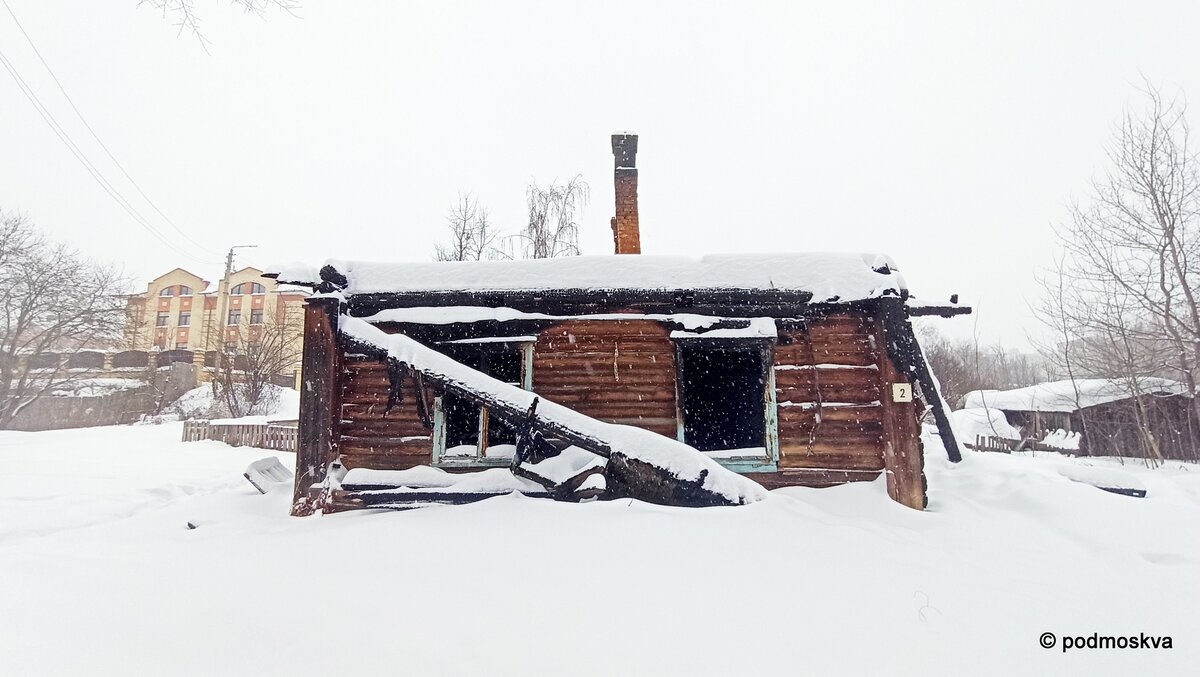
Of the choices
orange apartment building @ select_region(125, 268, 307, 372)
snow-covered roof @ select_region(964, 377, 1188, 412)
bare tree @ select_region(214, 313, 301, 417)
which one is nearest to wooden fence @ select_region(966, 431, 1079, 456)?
snow-covered roof @ select_region(964, 377, 1188, 412)

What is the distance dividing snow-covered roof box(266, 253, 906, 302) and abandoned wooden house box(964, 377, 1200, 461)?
1799 centimetres

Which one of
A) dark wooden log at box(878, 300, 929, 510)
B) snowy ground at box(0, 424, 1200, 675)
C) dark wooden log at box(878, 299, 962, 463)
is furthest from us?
dark wooden log at box(878, 299, 962, 463)

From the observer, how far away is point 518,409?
555 centimetres

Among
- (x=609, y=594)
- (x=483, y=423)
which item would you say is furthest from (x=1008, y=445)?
(x=609, y=594)

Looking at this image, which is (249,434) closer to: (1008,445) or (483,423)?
(483,423)

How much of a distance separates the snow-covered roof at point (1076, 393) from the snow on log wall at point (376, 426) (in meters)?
20.4

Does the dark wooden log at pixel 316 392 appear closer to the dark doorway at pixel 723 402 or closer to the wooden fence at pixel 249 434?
the dark doorway at pixel 723 402

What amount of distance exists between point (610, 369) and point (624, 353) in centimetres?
27

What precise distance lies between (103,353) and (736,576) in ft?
148

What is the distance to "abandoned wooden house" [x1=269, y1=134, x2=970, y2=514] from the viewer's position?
21.3 feet

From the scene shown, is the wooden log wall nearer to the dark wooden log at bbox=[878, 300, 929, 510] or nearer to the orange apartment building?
the dark wooden log at bbox=[878, 300, 929, 510]

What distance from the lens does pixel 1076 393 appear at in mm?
19375

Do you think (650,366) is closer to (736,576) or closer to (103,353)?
(736,576)

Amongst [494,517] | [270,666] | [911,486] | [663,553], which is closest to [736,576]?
[663,553]
